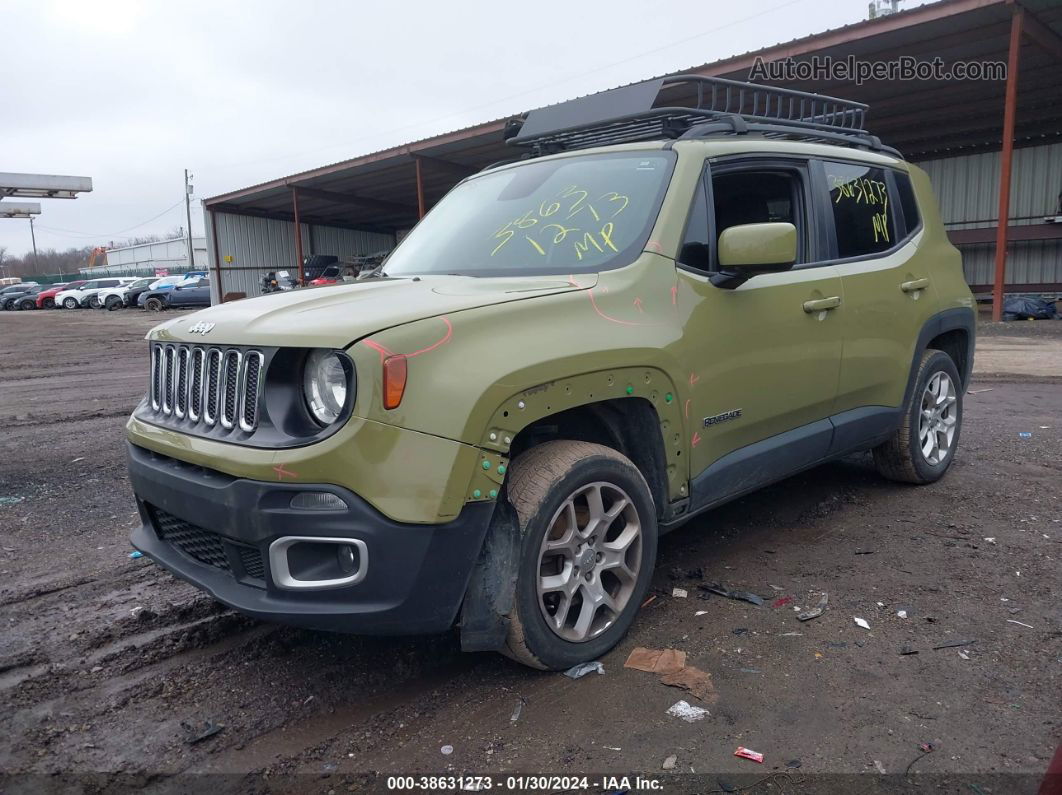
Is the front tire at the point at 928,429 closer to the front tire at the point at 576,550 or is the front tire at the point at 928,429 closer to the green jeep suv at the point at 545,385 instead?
the green jeep suv at the point at 545,385

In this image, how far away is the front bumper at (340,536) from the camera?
237 centimetres

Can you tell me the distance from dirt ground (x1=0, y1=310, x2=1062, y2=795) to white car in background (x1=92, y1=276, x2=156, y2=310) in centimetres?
3631

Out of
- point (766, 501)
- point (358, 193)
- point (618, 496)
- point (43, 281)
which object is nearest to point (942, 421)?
point (766, 501)

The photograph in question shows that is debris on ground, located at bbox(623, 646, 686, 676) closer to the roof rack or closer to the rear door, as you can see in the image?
the rear door

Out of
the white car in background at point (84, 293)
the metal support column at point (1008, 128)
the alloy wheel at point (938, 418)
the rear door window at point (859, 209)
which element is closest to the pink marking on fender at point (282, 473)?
the rear door window at point (859, 209)

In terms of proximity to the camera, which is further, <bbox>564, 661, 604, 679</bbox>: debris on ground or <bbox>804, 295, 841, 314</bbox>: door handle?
<bbox>804, 295, 841, 314</bbox>: door handle

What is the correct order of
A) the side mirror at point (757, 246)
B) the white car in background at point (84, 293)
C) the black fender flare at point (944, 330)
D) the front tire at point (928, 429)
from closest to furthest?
the side mirror at point (757, 246)
the black fender flare at point (944, 330)
the front tire at point (928, 429)
the white car in background at point (84, 293)

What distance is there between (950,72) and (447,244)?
16486mm

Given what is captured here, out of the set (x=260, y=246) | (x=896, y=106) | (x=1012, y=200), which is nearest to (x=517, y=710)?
(x=896, y=106)

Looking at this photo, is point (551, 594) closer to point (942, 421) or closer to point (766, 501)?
point (766, 501)

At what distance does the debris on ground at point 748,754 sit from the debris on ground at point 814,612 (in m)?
0.98

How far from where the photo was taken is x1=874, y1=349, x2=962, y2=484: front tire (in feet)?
15.5

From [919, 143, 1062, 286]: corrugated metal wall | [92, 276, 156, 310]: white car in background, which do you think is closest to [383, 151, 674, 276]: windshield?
[919, 143, 1062, 286]: corrugated metal wall

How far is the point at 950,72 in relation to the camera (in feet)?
53.5
